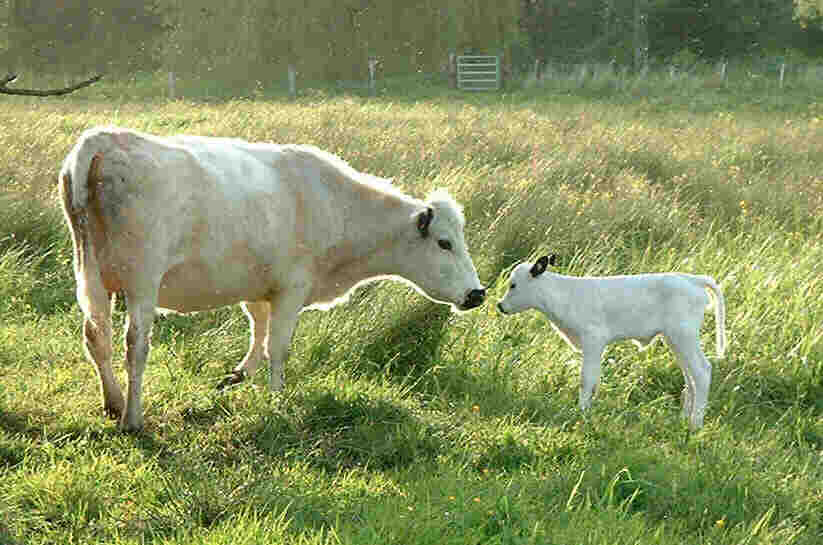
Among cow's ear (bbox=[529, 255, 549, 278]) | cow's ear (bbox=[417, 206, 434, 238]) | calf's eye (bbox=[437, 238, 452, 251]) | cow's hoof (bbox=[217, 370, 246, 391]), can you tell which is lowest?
cow's hoof (bbox=[217, 370, 246, 391])

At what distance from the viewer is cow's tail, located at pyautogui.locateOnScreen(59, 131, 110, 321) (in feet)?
17.2

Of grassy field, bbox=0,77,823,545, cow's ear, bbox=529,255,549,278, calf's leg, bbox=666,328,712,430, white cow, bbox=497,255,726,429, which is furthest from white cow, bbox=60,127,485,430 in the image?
calf's leg, bbox=666,328,712,430

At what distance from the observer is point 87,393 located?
231 inches

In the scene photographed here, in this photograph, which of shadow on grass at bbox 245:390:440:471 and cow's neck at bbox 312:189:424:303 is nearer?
shadow on grass at bbox 245:390:440:471

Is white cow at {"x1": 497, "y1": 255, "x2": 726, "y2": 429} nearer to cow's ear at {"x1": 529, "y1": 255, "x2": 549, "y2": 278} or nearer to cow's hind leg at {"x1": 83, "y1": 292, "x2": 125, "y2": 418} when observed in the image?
cow's ear at {"x1": 529, "y1": 255, "x2": 549, "y2": 278}

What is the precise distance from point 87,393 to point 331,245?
5.80 ft

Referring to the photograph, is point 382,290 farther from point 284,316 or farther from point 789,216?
point 789,216

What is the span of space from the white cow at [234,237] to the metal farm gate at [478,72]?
110 ft

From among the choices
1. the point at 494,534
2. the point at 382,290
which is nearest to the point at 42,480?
the point at 494,534

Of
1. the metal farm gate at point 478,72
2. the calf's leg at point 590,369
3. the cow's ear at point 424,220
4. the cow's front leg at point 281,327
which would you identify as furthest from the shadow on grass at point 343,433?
the metal farm gate at point 478,72

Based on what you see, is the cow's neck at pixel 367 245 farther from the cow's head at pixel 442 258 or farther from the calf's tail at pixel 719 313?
the calf's tail at pixel 719 313

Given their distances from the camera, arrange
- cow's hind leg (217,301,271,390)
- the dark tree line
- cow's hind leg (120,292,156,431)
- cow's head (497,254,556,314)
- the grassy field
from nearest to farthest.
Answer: the grassy field < cow's hind leg (120,292,156,431) < cow's head (497,254,556,314) < cow's hind leg (217,301,271,390) < the dark tree line

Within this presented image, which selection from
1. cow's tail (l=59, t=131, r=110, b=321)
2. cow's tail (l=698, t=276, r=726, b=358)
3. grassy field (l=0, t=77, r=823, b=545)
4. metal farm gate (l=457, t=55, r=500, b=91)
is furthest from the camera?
metal farm gate (l=457, t=55, r=500, b=91)

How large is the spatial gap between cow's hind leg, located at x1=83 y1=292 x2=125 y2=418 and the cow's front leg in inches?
37.3
